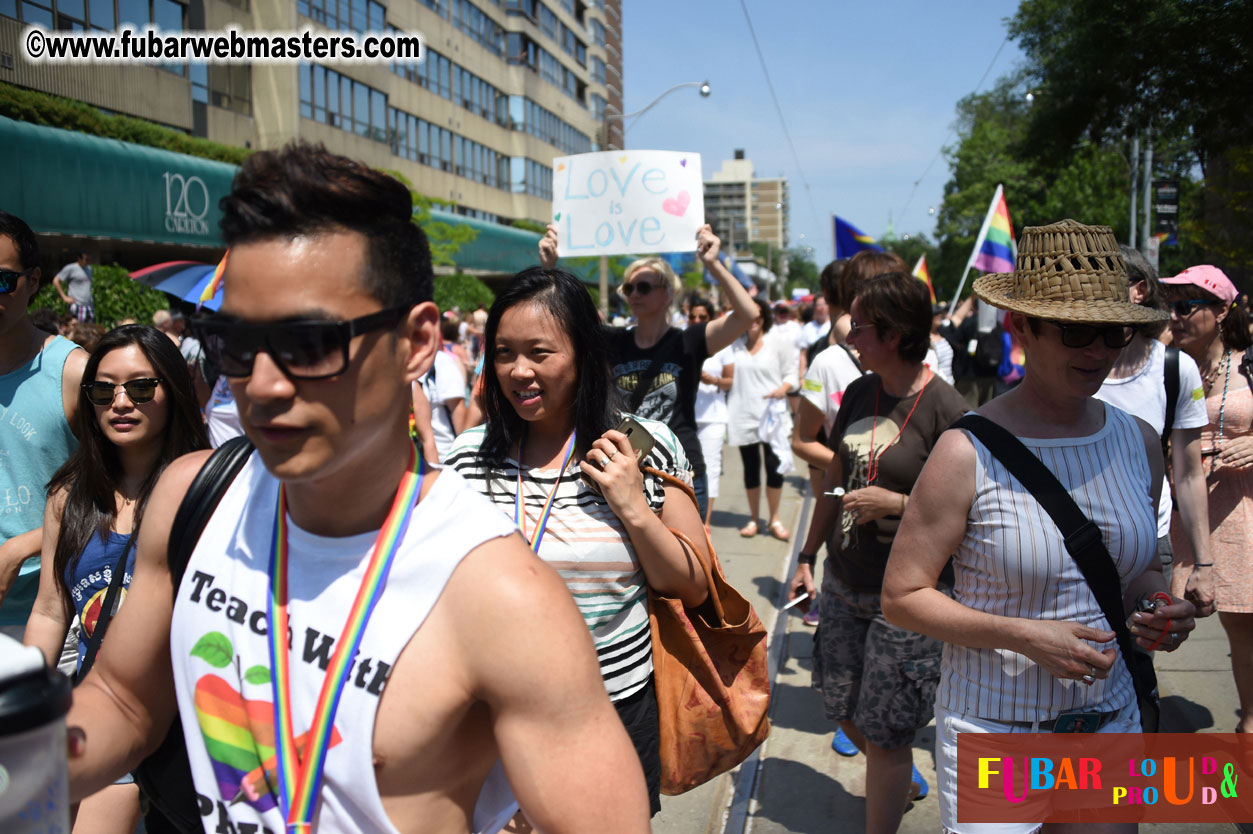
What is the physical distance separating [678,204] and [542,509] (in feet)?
12.0

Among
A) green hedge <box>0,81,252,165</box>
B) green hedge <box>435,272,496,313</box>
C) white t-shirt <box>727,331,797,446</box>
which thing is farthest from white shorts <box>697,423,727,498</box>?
green hedge <box>435,272,496,313</box>

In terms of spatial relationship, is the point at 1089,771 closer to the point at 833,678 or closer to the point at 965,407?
the point at 833,678

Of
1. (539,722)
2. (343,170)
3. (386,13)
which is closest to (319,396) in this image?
(343,170)

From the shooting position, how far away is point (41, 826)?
3.56 feet

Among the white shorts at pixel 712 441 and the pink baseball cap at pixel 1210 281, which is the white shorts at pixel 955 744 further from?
the white shorts at pixel 712 441

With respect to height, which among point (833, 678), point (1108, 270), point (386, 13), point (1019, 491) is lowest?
point (833, 678)

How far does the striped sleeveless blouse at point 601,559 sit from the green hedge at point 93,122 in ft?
55.6

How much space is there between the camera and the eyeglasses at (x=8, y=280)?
313 cm

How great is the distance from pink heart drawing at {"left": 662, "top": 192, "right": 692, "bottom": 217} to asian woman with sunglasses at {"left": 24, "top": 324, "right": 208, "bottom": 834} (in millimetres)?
3369

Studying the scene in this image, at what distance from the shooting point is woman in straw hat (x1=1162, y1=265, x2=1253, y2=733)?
4113 millimetres

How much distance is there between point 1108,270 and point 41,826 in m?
2.55

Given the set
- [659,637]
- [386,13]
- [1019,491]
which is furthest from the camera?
[386,13]

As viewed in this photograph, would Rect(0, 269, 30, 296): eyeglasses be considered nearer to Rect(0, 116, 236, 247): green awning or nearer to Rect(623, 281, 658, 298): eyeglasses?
Rect(623, 281, 658, 298): eyeglasses

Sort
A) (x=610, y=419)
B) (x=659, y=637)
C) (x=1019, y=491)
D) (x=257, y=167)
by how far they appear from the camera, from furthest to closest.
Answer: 1. (x=610, y=419)
2. (x=659, y=637)
3. (x=1019, y=491)
4. (x=257, y=167)
